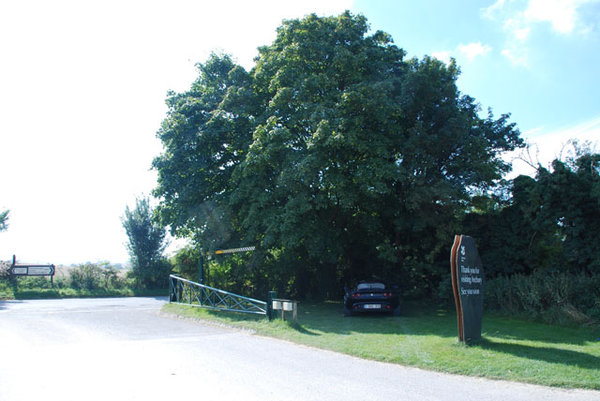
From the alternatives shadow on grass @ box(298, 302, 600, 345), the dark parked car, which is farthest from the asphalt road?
the dark parked car

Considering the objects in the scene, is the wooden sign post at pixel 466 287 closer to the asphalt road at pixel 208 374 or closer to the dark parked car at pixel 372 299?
the asphalt road at pixel 208 374

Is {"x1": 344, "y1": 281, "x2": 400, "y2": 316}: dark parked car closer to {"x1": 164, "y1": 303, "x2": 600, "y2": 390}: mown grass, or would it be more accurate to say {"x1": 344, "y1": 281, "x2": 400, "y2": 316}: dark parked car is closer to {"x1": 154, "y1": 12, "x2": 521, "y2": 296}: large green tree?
{"x1": 164, "y1": 303, "x2": 600, "y2": 390}: mown grass

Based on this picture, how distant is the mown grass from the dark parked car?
1.23ft

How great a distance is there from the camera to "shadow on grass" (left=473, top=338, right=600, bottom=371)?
25.1 ft

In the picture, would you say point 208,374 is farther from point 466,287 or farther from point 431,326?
point 431,326

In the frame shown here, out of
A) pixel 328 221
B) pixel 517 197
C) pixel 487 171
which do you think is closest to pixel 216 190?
pixel 328 221

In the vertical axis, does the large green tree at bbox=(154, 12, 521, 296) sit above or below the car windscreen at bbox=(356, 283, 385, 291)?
above

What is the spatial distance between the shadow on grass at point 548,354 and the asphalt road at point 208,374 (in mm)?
1632

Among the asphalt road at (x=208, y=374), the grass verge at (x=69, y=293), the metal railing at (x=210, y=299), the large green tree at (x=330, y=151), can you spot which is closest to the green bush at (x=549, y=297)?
the large green tree at (x=330, y=151)

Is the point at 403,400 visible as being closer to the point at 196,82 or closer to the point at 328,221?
the point at 328,221

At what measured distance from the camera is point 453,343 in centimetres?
938

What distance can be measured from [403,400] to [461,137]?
1255 cm

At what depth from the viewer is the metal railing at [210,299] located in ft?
49.0

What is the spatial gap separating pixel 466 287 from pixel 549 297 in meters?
5.85
